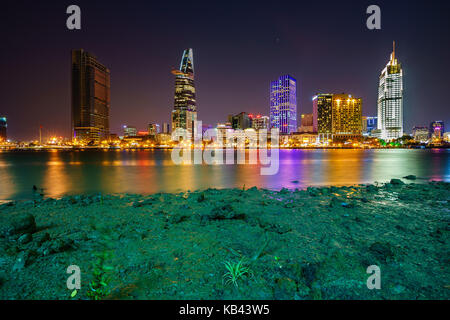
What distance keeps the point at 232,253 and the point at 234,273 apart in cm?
90

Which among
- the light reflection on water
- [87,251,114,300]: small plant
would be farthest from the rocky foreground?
the light reflection on water

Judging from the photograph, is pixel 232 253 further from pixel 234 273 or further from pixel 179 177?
pixel 179 177

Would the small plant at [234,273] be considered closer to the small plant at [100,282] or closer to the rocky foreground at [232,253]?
the rocky foreground at [232,253]

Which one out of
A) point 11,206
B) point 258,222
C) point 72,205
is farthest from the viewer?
point 11,206

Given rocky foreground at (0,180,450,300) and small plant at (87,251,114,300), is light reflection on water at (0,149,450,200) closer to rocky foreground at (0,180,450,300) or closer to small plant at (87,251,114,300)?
rocky foreground at (0,180,450,300)

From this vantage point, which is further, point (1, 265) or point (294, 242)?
point (294, 242)

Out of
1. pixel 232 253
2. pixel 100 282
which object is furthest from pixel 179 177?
pixel 100 282

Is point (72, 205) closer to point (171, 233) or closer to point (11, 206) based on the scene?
point (11, 206)

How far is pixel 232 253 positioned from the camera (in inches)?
193

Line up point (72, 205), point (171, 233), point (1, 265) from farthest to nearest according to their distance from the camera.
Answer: point (72, 205)
point (171, 233)
point (1, 265)

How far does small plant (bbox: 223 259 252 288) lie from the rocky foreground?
0.07 meters
